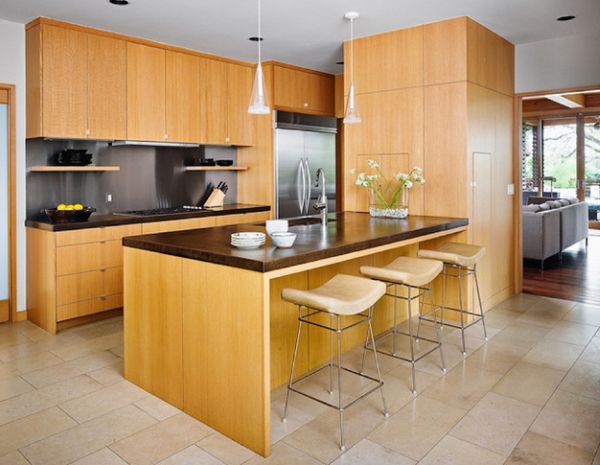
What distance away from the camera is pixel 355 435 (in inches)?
103

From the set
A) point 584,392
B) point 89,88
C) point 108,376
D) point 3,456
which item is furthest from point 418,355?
point 89,88

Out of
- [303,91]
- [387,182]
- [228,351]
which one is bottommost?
[228,351]

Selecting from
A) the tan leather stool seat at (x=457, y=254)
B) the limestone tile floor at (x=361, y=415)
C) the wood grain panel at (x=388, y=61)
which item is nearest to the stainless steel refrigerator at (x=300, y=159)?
the wood grain panel at (x=388, y=61)

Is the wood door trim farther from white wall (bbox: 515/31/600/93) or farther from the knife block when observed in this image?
white wall (bbox: 515/31/600/93)

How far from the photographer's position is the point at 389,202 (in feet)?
15.9

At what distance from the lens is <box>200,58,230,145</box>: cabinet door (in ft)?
18.5

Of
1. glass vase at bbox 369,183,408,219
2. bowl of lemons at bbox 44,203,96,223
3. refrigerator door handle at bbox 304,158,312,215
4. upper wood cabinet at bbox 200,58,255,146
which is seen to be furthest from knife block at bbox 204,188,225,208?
glass vase at bbox 369,183,408,219

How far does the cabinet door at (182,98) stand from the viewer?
5312mm

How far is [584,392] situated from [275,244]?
1993 millimetres

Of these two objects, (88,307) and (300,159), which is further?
(300,159)

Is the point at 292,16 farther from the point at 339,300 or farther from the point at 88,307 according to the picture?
the point at 88,307

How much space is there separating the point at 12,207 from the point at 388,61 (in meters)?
3.50

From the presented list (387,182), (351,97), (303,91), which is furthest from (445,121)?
(303,91)

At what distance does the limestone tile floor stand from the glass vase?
1098mm
